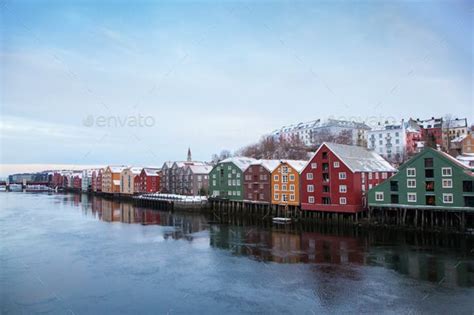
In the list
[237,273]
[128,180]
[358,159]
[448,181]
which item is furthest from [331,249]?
[128,180]

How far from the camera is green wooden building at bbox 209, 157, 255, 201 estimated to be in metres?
48.5

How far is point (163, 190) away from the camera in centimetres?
7144

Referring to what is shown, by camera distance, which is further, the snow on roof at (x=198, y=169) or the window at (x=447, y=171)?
the snow on roof at (x=198, y=169)

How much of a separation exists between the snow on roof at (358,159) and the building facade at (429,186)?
3.37 metres

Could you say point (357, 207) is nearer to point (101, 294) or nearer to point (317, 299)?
point (317, 299)

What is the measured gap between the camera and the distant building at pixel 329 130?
75250mm

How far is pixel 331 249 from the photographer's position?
2412 cm

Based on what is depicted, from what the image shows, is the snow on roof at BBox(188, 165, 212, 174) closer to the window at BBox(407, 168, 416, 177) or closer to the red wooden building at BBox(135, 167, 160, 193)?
the red wooden building at BBox(135, 167, 160, 193)

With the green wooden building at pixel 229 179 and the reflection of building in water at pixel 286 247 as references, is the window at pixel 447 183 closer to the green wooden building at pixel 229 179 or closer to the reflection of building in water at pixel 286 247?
the reflection of building in water at pixel 286 247

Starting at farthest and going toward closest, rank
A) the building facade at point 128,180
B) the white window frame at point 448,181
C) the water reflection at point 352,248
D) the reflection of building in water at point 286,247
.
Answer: the building facade at point 128,180 → the white window frame at point 448,181 → the reflection of building in water at point 286,247 → the water reflection at point 352,248

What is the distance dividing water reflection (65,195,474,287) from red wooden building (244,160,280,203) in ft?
32.2

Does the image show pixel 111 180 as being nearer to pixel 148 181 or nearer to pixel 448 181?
pixel 148 181

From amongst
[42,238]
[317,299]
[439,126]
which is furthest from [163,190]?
[317,299]

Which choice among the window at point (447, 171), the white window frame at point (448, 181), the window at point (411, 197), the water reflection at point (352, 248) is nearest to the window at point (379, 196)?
the window at point (411, 197)
